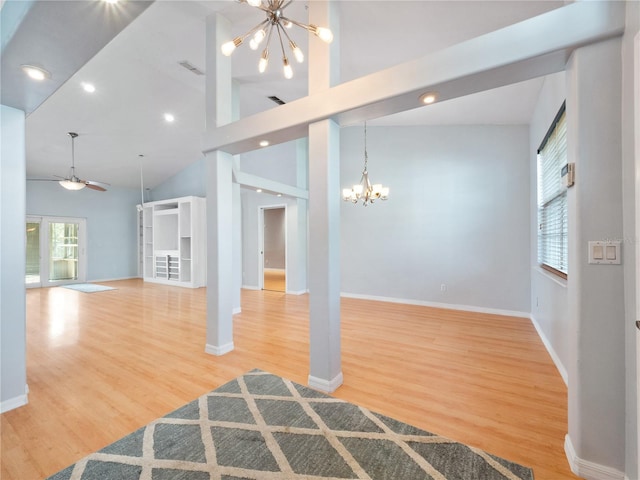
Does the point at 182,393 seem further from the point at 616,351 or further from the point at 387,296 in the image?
the point at 387,296

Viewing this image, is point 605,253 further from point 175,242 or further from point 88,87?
point 175,242

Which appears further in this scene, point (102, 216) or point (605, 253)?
point (102, 216)

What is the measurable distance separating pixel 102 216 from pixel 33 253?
1832 millimetres

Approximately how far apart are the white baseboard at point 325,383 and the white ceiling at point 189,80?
3283mm

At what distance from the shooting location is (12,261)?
214 centimetres

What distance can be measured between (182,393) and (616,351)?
114 inches

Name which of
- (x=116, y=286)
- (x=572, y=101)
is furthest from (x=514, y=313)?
(x=116, y=286)

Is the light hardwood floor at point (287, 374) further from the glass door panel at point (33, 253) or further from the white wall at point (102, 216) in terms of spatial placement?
the white wall at point (102, 216)

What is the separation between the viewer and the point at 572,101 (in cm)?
154

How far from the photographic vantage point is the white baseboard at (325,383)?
7.48ft

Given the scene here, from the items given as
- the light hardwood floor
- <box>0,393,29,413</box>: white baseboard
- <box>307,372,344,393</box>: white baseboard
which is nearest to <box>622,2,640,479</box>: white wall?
the light hardwood floor

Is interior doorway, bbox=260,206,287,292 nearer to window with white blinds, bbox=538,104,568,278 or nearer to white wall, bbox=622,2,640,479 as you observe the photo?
window with white blinds, bbox=538,104,568,278

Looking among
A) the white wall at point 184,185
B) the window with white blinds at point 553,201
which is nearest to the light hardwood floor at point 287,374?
the window with white blinds at point 553,201

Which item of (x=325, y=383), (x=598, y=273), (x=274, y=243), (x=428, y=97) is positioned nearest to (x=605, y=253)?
(x=598, y=273)
